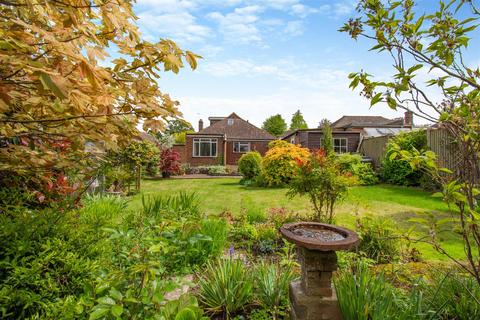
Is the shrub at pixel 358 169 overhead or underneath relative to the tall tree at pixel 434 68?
underneath

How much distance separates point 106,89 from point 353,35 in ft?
5.93

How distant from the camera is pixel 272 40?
15.0 feet

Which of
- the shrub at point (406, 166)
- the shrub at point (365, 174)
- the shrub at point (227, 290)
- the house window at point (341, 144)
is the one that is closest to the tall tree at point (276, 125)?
the house window at point (341, 144)

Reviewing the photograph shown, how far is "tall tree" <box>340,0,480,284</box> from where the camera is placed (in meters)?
1.76

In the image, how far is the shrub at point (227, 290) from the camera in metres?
2.91

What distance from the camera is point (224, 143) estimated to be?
28.9m

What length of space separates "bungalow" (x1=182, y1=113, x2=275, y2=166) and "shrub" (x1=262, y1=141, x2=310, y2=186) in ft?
44.4

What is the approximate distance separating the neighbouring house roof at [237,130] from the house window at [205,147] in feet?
3.61

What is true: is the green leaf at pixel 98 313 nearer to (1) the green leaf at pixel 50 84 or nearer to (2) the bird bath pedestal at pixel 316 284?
(1) the green leaf at pixel 50 84

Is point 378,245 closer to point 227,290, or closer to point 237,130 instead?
point 227,290

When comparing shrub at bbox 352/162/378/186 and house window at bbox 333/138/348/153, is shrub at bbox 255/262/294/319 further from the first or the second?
house window at bbox 333/138/348/153

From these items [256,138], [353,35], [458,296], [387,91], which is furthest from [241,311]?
[256,138]

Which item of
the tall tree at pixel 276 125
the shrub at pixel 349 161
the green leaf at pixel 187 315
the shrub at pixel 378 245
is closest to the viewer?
the green leaf at pixel 187 315

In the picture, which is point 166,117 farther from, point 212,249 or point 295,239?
point 212,249
